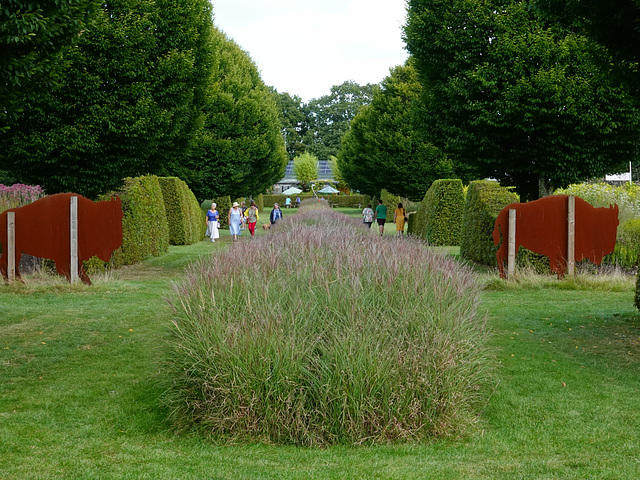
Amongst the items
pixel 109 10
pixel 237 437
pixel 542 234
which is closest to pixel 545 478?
pixel 237 437

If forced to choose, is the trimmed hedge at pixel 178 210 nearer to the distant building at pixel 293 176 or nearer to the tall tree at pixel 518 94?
the tall tree at pixel 518 94

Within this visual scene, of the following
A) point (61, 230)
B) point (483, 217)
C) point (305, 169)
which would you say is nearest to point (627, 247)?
point (483, 217)

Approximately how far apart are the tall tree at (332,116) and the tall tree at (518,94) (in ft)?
289

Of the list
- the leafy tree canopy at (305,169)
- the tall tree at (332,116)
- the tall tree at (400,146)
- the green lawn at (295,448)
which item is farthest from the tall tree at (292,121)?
the green lawn at (295,448)

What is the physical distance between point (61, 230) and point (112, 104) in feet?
11.3

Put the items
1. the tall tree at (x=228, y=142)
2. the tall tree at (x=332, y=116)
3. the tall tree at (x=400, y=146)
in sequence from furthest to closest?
the tall tree at (x=332, y=116), the tall tree at (x=400, y=146), the tall tree at (x=228, y=142)

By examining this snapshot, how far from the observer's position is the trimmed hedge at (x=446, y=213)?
2314cm

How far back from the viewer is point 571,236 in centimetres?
1282

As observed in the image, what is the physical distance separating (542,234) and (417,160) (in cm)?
2460

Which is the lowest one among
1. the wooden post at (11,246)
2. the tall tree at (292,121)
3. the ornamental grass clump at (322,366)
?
the ornamental grass clump at (322,366)

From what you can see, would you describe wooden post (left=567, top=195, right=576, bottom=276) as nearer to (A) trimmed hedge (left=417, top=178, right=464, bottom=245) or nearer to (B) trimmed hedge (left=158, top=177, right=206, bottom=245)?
(A) trimmed hedge (left=417, top=178, right=464, bottom=245)

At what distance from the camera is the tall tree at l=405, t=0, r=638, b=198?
15016 mm

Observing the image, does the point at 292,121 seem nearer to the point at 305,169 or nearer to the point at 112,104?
the point at 305,169

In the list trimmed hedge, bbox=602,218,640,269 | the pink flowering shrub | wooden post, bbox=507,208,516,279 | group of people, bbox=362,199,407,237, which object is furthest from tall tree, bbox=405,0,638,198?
the pink flowering shrub
